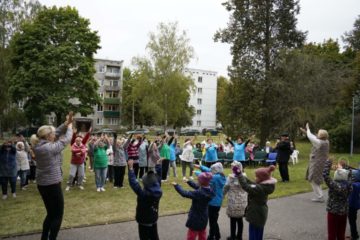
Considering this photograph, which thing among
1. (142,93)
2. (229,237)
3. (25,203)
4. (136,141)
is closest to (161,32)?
(142,93)

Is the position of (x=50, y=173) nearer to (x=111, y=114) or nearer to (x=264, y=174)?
(x=264, y=174)

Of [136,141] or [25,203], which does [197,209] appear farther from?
[136,141]

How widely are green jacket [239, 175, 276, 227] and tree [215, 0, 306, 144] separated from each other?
21.6 metres

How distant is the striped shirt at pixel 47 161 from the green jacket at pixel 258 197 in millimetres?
3046

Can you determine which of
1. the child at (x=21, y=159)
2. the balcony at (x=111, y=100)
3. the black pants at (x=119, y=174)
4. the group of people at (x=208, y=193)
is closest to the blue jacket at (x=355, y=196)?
the group of people at (x=208, y=193)

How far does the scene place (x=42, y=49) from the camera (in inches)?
1430

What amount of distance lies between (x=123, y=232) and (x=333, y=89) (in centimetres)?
2404

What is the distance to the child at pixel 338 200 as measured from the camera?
616 cm

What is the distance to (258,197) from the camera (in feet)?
18.7

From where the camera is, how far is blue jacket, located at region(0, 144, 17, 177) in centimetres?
1006

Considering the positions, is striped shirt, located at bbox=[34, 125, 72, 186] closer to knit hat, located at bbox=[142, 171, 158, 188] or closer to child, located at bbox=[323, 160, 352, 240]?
knit hat, located at bbox=[142, 171, 158, 188]

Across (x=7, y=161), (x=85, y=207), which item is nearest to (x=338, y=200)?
(x=85, y=207)

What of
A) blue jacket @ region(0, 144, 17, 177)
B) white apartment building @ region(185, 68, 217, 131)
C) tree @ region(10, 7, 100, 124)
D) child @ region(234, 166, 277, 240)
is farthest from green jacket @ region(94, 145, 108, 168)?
white apartment building @ region(185, 68, 217, 131)

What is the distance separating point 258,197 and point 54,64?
110ft
